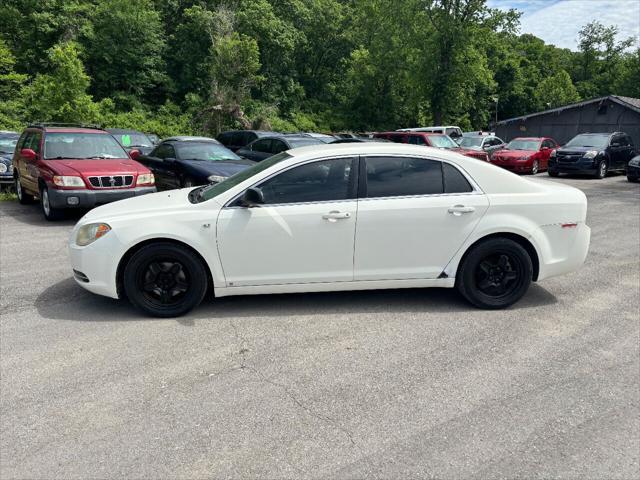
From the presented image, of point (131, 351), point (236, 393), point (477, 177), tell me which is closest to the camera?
point (236, 393)

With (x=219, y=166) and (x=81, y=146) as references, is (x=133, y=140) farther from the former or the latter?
(x=219, y=166)

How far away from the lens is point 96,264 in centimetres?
466

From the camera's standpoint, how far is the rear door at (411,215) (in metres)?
4.77

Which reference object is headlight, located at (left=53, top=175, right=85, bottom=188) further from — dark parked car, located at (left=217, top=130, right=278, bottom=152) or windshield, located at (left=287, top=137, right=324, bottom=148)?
dark parked car, located at (left=217, top=130, right=278, bottom=152)

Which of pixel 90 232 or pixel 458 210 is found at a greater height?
pixel 458 210

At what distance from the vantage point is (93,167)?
9.03 meters

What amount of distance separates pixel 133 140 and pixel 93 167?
877cm

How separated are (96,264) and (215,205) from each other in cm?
121

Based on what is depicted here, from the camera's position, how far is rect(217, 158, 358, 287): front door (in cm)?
465

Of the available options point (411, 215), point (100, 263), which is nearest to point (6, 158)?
point (100, 263)

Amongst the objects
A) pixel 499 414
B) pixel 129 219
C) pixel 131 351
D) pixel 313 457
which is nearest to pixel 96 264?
pixel 129 219

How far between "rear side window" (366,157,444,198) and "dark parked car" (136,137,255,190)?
563cm

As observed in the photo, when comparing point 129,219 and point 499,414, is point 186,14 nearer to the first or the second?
point 129,219

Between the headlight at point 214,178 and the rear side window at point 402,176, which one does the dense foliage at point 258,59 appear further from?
the rear side window at point 402,176
